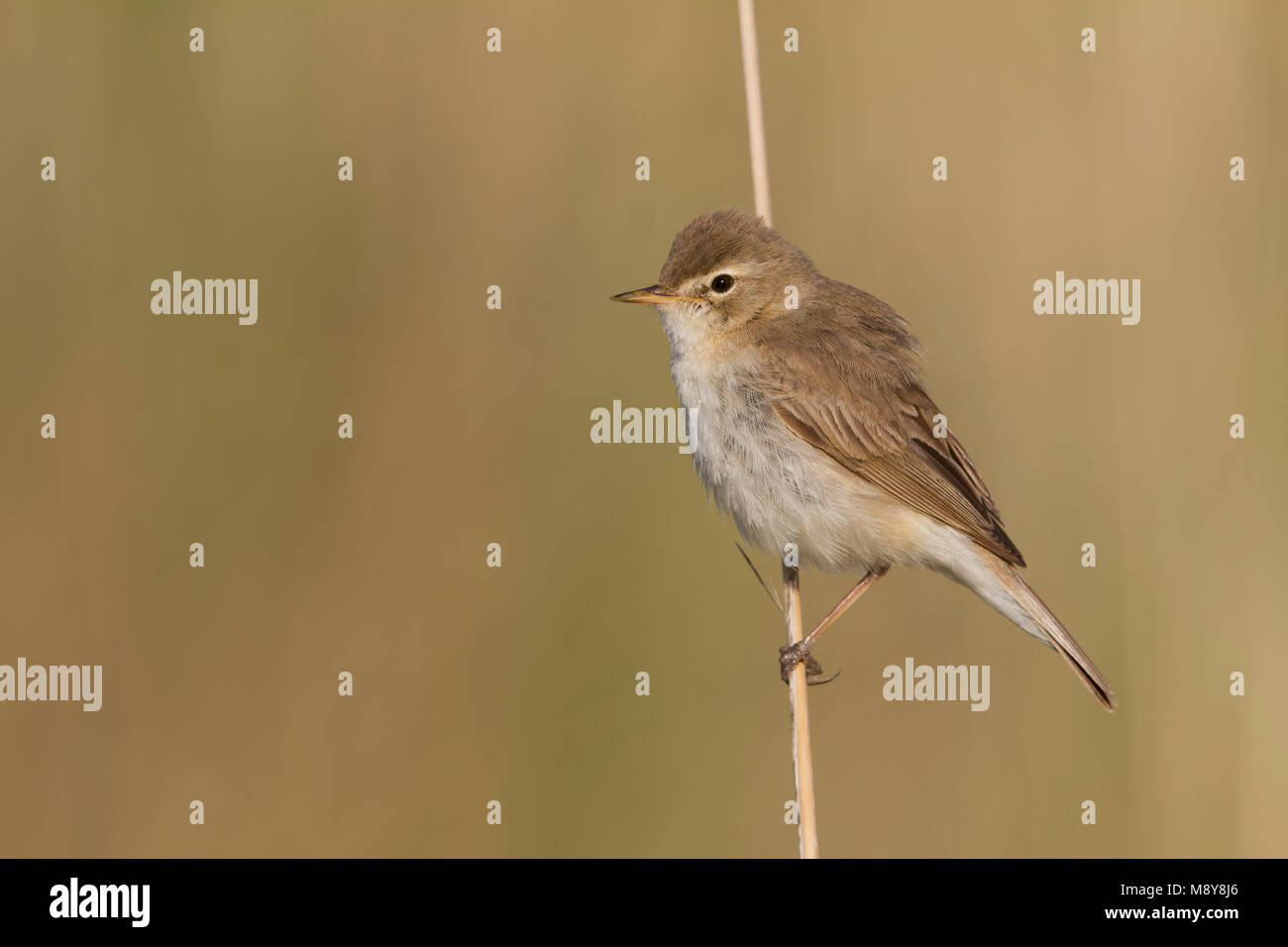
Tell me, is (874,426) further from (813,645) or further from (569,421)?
(569,421)

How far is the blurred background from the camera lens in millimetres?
5812

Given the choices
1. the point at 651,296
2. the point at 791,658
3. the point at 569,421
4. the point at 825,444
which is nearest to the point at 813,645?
the point at 791,658

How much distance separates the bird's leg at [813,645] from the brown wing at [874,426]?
471 millimetres

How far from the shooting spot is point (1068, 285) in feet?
20.9

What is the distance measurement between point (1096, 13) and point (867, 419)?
2.98 meters

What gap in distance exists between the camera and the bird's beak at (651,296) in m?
5.09

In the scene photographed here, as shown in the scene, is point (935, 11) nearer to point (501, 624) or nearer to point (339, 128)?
point (339, 128)

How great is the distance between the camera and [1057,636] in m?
4.67

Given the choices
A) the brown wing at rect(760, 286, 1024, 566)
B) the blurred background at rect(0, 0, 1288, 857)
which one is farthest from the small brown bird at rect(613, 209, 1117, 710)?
the blurred background at rect(0, 0, 1288, 857)

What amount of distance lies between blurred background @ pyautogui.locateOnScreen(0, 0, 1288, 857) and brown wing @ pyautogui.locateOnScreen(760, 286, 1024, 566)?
1163mm

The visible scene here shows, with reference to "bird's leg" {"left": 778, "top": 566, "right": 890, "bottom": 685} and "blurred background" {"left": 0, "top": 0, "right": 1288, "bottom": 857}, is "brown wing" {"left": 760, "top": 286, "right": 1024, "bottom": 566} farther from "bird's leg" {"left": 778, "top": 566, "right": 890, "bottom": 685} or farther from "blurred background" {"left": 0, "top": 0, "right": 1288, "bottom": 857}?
"blurred background" {"left": 0, "top": 0, "right": 1288, "bottom": 857}

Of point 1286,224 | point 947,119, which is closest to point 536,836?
point 947,119

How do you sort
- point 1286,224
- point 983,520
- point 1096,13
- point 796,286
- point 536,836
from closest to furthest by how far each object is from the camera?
point 983,520 < point 796,286 < point 536,836 < point 1286,224 < point 1096,13

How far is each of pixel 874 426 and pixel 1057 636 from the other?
105cm
